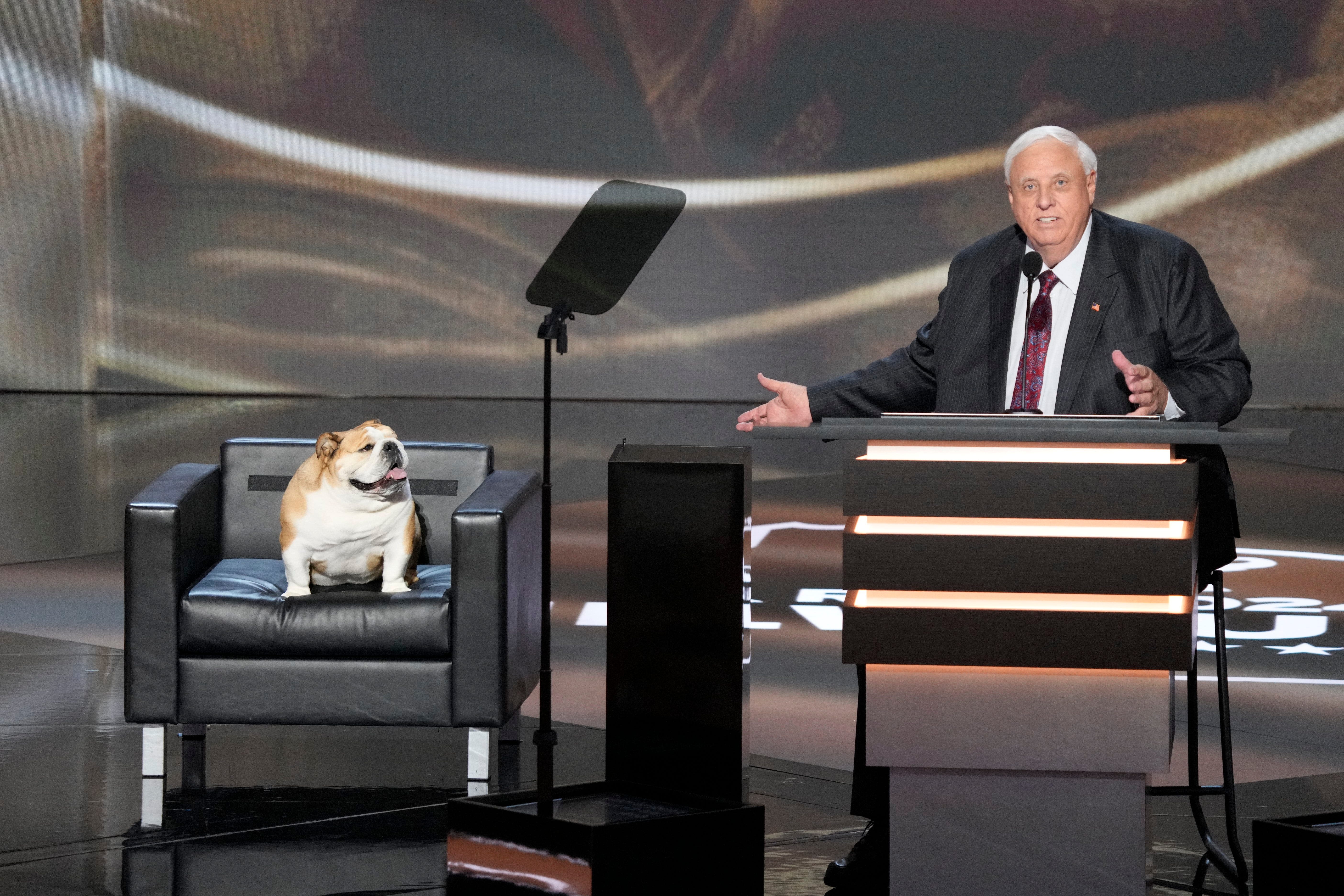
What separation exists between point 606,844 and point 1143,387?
1081 mm

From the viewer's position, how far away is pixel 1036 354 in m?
2.90

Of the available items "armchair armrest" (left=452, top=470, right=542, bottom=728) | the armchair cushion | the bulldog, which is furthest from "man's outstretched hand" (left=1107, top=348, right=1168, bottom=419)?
the bulldog

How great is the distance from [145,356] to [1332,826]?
11.8m

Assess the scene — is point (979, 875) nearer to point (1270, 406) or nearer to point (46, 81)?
point (1270, 406)

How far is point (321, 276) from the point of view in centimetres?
1280

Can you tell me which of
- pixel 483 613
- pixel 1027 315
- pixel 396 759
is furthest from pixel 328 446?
pixel 1027 315

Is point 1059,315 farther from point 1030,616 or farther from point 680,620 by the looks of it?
point 680,620

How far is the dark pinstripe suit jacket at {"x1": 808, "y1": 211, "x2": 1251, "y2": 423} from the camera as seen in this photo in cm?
281

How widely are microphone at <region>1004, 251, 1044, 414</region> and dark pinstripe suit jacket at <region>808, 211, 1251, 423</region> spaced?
0.04 metres

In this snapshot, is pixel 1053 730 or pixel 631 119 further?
pixel 631 119

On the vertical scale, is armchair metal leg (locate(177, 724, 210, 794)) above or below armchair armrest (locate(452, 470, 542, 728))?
below

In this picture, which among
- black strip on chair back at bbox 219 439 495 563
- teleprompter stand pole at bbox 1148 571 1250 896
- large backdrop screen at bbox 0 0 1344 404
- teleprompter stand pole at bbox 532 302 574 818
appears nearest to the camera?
teleprompter stand pole at bbox 532 302 574 818

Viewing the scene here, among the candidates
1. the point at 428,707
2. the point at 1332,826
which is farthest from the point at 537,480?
the point at 1332,826

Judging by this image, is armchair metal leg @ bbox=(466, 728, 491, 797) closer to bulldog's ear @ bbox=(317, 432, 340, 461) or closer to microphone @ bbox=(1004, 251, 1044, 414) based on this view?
bulldog's ear @ bbox=(317, 432, 340, 461)
